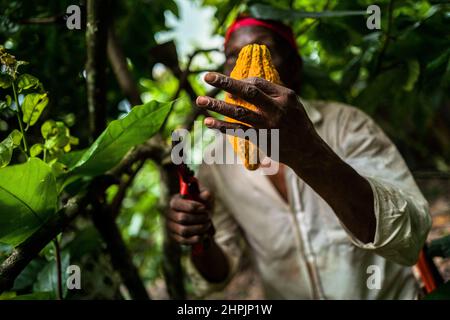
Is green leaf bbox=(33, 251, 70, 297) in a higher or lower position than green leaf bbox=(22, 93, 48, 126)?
lower

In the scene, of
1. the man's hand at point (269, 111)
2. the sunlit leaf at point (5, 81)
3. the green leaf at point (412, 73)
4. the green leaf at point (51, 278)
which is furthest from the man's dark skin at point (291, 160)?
the green leaf at point (412, 73)

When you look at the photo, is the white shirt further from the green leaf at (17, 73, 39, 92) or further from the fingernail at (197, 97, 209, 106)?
the green leaf at (17, 73, 39, 92)

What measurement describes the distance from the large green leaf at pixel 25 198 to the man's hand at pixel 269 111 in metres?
0.34

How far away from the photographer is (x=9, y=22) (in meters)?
1.37

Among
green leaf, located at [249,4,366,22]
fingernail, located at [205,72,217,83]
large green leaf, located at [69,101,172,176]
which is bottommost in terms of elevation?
large green leaf, located at [69,101,172,176]

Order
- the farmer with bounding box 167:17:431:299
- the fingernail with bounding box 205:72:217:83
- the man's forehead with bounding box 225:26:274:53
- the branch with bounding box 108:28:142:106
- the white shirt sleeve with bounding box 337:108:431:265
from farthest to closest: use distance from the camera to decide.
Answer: the branch with bounding box 108:28:142:106
the man's forehead with bounding box 225:26:274:53
the white shirt sleeve with bounding box 337:108:431:265
the farmer with bounding box 167:17:431:299
the fingernail with bounding box 205:72:217:83

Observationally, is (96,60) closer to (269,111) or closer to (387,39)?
(269,111)

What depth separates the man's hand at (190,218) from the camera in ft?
3.88

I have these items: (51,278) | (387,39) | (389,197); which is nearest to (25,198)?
(51,278)

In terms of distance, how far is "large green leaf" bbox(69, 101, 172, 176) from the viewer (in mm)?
909

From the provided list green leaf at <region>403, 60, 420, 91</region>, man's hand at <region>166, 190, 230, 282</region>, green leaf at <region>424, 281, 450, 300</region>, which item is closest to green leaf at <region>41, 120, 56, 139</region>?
man's hand at <region>166, 190, 230, 282</region>
